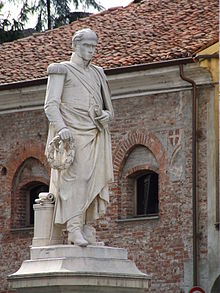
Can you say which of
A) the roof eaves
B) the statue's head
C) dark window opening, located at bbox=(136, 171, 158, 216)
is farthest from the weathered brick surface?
the statue's head

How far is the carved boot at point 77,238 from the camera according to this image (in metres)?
16.0

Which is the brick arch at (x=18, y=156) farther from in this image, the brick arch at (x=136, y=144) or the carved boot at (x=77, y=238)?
the carved boot at (x=77, y=238)

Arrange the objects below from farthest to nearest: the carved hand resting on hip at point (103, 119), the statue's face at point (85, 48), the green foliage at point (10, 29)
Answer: the green foliage at point (10, 29)
the statue's face at point (85, 48)
the carved hand resting on hip at point (103, 119)

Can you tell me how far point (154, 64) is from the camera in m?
28.4

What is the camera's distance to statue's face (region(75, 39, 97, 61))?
54.4ft

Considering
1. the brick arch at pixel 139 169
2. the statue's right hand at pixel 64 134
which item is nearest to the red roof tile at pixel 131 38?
the brick arch at pixel 139 169

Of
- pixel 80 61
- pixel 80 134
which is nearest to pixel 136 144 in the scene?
pixel 80 61

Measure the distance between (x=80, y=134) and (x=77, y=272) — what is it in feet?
5.21

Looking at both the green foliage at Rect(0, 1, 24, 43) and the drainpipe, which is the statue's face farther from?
the green foliage at Rect(0, 1, 24, 43)

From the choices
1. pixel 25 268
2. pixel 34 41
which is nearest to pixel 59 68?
pixel 25 268

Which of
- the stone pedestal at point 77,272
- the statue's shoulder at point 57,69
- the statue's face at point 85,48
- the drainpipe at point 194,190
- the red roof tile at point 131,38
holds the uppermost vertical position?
the red roof tile at point 131,38

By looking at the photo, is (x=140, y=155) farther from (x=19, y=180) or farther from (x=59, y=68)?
(x=59, y=68)

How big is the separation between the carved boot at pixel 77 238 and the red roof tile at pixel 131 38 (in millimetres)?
12529

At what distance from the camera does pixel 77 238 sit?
1602cm
